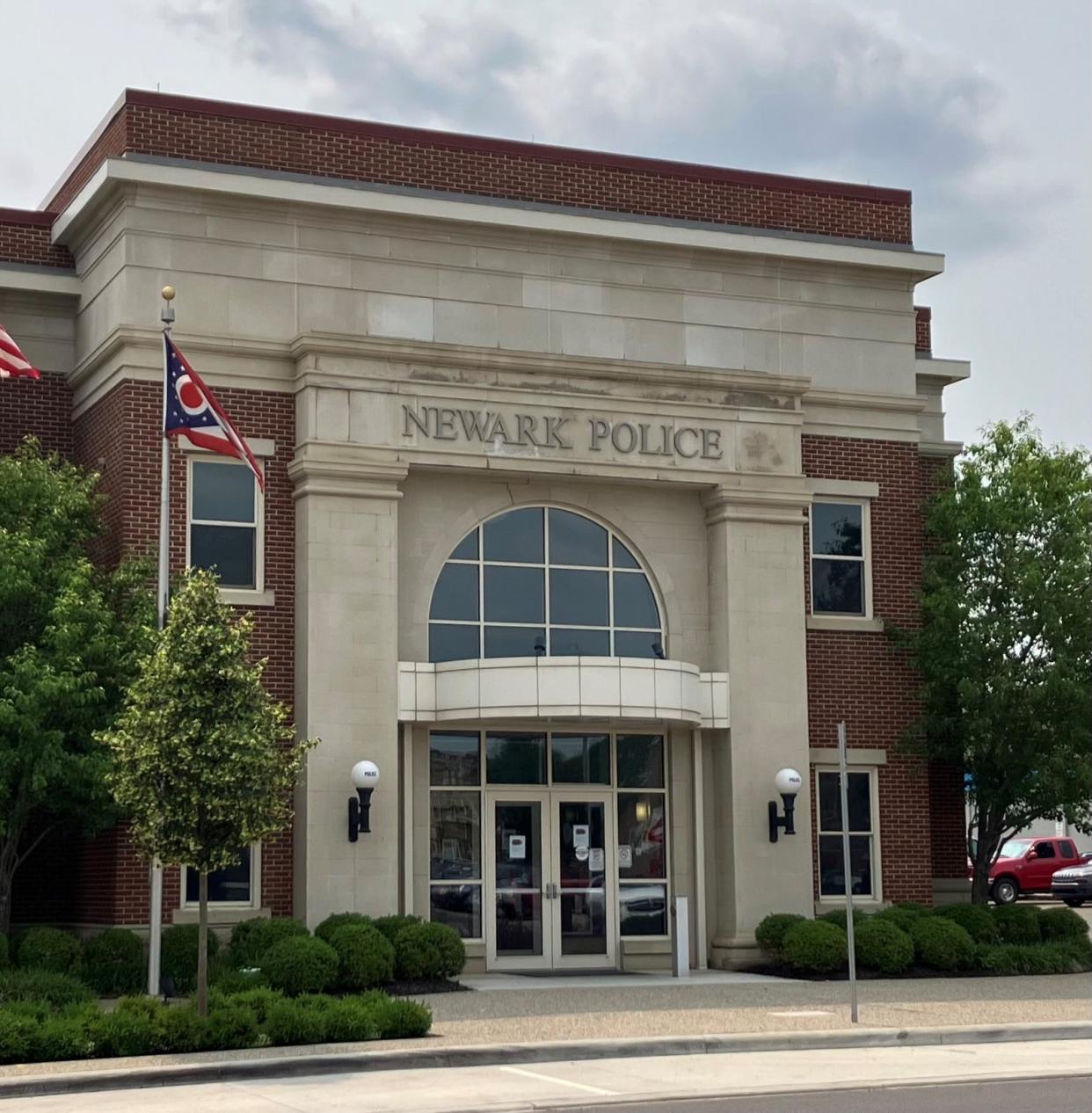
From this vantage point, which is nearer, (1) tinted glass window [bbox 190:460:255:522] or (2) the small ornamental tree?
(2) the small ornamental tree

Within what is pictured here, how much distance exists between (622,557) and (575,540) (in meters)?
0.80

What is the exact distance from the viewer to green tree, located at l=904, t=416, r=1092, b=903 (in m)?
27.4

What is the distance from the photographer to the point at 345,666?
2494 cm

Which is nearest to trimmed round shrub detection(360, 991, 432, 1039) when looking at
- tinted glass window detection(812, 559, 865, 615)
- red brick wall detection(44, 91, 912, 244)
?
tinted glass window detection(812, 559, 865, 615)

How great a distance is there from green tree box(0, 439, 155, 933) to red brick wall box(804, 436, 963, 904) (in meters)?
10.6

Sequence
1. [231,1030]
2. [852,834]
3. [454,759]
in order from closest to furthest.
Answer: [231,1030] → [454,759] → [852,834]

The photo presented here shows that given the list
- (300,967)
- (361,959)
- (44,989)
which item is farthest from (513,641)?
(44,989)

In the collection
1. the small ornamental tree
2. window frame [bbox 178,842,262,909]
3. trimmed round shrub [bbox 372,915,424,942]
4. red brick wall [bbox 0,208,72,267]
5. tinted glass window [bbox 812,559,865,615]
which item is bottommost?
trimmed round shrub [bbox 372,915,424,942]

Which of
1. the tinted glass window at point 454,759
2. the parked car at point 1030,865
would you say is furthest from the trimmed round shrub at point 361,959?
the parked car at point 1030,865

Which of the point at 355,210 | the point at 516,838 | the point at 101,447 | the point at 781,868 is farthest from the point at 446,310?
the point at 781,868

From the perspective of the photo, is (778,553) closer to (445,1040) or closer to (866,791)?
(866,791)

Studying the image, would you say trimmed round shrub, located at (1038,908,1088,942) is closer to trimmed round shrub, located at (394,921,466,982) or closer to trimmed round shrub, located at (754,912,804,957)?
trimmed round shrub, located at (754,912,804,957)

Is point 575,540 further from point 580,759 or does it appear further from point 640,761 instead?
point 640,761

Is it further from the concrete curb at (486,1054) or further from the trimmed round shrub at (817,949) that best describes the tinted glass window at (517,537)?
the concrete curb at (486,1054)
